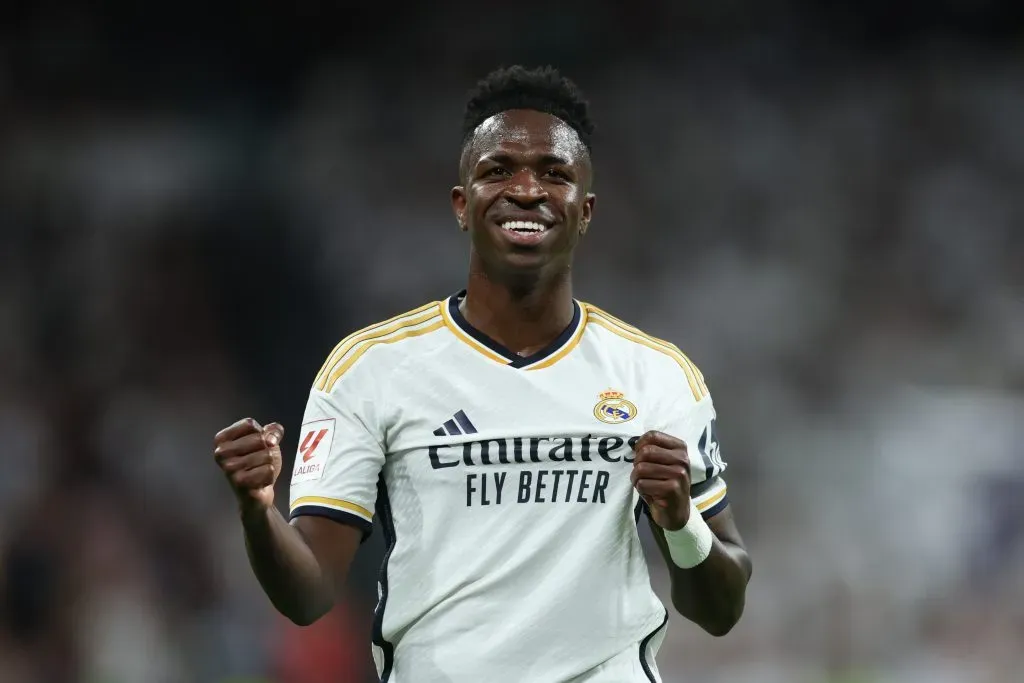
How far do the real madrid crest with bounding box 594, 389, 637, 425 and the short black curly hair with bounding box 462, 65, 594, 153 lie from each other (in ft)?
2.30

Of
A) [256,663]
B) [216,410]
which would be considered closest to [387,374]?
[256,663]

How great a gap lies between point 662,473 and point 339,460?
0.81 metres

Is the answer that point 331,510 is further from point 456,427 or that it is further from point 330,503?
point 456,427

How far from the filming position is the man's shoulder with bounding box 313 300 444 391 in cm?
333

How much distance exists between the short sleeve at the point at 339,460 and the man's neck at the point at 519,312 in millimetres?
406

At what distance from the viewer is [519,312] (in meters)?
3.45

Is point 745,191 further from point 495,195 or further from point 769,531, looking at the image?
point 495,195

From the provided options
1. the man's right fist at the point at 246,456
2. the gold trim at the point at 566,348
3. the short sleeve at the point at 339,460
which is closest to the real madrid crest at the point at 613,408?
the gold trim at the point at 566,348

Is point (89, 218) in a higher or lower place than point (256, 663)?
higher

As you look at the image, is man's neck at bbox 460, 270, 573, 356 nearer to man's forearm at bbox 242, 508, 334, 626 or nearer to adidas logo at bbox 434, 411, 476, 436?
adidas logo at bbox 434, 411, 476, 436

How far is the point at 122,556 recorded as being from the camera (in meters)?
6.89

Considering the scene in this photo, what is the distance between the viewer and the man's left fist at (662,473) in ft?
9.45

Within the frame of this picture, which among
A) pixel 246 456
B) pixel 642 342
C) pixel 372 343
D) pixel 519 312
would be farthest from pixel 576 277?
pixel 246 456

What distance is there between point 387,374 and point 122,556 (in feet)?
13.5
